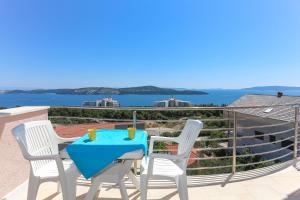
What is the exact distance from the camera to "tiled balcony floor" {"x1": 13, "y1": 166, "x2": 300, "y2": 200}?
271 cm

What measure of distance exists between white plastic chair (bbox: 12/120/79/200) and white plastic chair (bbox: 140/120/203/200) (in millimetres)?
694

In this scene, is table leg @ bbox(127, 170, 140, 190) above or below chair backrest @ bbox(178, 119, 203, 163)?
below

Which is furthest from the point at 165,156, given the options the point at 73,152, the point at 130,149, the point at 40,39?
the point at 40,39

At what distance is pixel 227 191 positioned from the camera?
2.87m

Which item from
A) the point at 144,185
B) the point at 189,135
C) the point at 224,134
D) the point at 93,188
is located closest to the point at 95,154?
the point at 93,188

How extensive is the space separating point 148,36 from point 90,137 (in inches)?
738

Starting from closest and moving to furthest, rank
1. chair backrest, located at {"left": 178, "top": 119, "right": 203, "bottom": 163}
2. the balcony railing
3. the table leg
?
chair backrest, located at {"left": 178, "top": 119, "right": 203, "bottom": 163}
the table leg
the balcony railing

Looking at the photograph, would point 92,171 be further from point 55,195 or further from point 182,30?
point 182,30

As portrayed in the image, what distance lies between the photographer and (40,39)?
77.9 feet

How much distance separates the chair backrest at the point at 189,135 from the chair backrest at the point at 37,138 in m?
1.44

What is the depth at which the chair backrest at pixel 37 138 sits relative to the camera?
7.32ft

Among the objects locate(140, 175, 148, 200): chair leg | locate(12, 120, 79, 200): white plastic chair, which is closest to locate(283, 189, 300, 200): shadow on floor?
locate(140, 175, 148, 200): chair leg

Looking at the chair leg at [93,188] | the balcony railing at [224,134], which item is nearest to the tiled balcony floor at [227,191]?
the balcony railing at [224,134]

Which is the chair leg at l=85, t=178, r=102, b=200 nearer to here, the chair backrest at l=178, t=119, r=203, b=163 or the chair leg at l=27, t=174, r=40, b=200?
the chair leg at l=27, t=174, r=40, b=200
